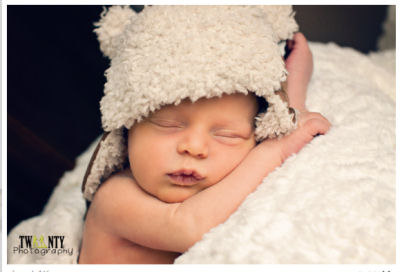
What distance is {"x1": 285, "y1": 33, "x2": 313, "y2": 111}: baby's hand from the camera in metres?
0.76

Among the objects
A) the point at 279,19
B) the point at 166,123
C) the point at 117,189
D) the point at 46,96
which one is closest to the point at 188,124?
the point at 166,123

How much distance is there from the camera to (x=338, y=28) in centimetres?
121

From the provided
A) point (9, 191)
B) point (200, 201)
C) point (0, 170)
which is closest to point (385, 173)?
point (200, 201)

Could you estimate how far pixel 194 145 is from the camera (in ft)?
1.87

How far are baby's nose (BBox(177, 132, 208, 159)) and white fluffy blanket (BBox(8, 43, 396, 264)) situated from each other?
11 centimetres

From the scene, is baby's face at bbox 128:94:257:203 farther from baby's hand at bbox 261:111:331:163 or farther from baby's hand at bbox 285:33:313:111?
baby's hand at bbox 285:33:313:111

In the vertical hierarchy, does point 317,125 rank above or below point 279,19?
below

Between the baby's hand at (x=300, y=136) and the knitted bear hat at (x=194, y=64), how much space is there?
0.06ft

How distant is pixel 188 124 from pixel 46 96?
1.66 feet

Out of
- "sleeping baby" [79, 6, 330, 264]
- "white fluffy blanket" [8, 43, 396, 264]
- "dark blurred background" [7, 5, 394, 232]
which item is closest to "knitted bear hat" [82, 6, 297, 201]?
"sleeping baby" [79, 6, 330, 264]

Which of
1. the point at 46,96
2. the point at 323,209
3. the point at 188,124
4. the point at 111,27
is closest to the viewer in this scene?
the point at 323,209

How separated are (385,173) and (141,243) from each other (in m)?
0.43

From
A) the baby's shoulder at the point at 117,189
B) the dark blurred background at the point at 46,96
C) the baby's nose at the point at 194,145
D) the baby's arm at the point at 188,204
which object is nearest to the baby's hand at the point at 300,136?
the baby's arm at the point at 188,204

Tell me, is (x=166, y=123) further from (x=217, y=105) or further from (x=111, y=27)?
(x=111, y=27)
